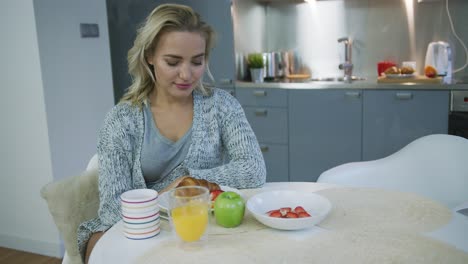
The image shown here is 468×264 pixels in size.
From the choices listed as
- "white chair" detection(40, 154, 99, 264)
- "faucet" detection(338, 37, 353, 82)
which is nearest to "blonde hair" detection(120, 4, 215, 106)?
"white chair" detection(40, 154, 99, 264)

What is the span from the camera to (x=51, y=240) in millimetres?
2734

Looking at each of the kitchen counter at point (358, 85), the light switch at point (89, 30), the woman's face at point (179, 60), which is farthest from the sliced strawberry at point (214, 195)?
the kitchen counter at point (358, 85)

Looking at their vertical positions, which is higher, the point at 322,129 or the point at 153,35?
the point at 153,35

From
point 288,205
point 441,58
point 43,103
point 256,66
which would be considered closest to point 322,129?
point 256,66

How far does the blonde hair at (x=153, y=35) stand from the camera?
1.52m

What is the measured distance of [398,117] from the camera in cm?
311

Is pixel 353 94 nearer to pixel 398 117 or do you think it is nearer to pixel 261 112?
pixel 398 117

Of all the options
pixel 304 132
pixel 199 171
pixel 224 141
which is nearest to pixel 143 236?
pixel 199 171

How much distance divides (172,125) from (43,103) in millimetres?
1273

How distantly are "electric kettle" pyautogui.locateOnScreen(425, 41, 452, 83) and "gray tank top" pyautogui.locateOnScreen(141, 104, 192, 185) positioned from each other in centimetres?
237

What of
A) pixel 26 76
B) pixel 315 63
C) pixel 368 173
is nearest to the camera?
pixel 368 173

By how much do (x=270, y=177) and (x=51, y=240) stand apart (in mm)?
1562

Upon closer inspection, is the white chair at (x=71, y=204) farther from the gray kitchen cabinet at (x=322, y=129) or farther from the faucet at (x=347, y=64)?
the faucet at (x=347, y=64)

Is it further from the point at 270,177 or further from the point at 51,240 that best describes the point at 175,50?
the point at 270,177
